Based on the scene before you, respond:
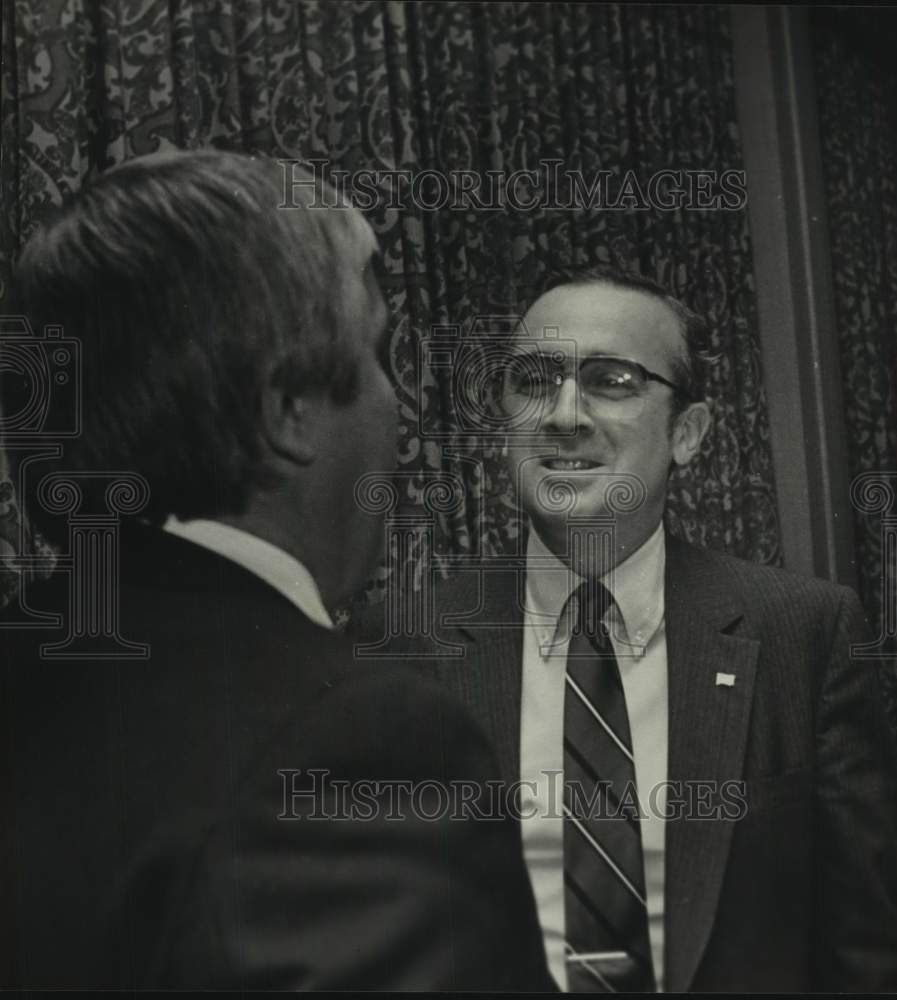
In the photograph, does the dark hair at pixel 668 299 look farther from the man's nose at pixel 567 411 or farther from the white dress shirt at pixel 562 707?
the white dress shirt at pixel 562 707

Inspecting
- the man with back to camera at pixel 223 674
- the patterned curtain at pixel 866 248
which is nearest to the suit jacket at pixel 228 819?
the man with back to camera at pixel 223 674

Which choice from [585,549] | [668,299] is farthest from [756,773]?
[668,299]

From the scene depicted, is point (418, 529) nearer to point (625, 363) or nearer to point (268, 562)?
point (268, 562)

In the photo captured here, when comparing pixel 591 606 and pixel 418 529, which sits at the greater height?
pixel 418 529

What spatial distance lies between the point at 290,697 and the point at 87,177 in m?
1.26

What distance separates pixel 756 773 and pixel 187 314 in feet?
5.30

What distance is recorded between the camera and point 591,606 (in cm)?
304

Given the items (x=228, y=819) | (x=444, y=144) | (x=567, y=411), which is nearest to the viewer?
(x=228, y=819)

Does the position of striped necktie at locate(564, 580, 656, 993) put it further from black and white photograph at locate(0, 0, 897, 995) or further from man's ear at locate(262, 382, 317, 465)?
man's ear at locate(262, 382, 317, 465)

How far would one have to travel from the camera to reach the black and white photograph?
295 cm

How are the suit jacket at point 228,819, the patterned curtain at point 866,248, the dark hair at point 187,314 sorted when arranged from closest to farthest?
the suit jacket at point 228,819 → the dark hair at point 187,314 → the patterned curtain at point 866,248

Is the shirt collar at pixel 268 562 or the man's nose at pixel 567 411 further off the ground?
the man's nose at pixel 567 411

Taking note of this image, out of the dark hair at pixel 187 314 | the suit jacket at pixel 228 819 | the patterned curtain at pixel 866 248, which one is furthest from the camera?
the patterned curtain at pixel 866 248

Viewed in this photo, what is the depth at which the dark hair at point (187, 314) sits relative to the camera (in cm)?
300
